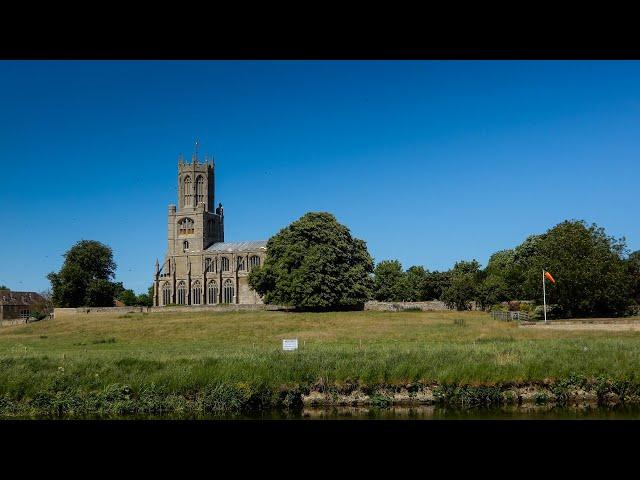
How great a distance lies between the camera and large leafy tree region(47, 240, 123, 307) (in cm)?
7712

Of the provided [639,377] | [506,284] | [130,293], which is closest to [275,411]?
[639,377]

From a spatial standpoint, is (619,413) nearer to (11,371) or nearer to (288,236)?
(11,371)

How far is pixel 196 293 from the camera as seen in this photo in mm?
97188

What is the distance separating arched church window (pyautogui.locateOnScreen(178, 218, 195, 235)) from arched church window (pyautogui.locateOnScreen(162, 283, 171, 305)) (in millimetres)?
10428

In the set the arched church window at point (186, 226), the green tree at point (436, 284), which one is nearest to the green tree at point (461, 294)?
the green tree at point (436, 284)

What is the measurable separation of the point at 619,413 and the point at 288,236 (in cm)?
4621

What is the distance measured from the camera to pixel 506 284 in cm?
7219

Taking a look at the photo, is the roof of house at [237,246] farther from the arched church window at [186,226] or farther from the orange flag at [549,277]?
the orange flag at [549,277]

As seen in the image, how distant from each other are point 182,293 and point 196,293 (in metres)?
2.00

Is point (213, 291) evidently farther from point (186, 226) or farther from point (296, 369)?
point (296, 369)

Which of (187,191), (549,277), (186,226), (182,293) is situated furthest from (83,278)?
(549,277)
